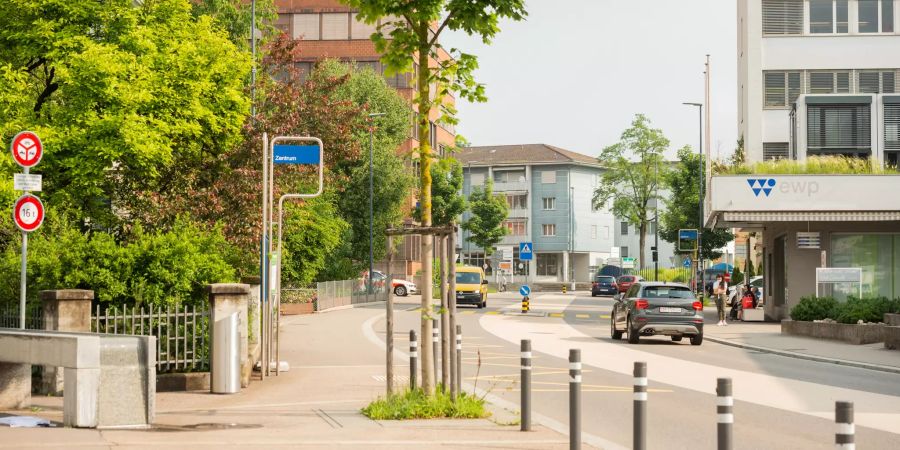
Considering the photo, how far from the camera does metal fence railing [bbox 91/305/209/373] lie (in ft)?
55.1

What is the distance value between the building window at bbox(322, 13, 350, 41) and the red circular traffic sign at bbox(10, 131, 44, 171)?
251 ft

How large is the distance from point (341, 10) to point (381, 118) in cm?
2341

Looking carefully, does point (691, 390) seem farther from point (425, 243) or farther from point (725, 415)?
point (725, 415)

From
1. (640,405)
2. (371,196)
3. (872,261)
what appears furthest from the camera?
(371,196)

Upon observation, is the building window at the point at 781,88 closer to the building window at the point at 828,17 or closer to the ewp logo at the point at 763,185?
the building window at the point at 828,17

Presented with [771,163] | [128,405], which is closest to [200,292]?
[128,405]

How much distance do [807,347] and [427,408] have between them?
1848 centimetres

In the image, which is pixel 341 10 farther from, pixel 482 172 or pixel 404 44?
pixel 404 44

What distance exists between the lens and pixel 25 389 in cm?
1415

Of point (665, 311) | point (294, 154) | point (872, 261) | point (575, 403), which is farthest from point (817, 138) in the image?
point (575, 403)

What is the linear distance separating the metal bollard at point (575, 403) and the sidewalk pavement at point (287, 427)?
2.13 feet

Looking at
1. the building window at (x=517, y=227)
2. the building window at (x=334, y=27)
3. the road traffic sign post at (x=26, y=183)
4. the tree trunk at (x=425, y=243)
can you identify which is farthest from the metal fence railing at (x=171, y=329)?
the building window at (x=517, y=227)

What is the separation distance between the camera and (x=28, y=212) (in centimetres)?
1644

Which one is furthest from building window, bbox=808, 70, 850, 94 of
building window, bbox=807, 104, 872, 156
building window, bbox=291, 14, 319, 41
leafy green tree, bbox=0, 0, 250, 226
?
building window, bbox=291, 14, 319, 41
